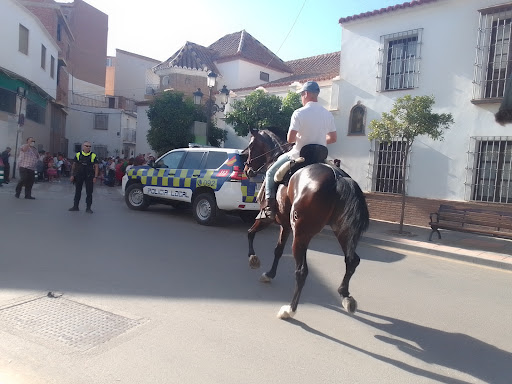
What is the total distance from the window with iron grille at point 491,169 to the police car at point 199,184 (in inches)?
233

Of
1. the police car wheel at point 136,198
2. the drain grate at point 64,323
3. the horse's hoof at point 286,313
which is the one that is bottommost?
the drain grate at point 64,323

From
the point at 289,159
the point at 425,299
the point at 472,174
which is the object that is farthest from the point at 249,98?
the point at 425,299

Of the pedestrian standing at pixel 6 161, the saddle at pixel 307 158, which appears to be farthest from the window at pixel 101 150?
the saddle at pixel 307 158

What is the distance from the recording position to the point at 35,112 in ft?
73.6

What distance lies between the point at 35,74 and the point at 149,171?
14522 millimetres

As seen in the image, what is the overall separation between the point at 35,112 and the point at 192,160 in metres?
16.5

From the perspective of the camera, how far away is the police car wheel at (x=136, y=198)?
11289 millimetres

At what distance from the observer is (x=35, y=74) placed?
69.9 feet

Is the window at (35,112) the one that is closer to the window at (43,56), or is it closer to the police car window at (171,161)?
the window at (43,56)

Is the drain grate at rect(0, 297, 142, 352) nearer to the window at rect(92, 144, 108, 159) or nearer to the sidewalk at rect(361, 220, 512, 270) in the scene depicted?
the sidewalk at rect(361, 220, 512, 270)

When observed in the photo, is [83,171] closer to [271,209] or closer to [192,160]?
[192,160]

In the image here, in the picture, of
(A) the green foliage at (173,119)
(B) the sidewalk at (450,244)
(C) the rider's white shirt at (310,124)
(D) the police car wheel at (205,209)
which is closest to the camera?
(C) the rider's white shirt at (310,124)

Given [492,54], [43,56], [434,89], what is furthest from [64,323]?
[43,56]

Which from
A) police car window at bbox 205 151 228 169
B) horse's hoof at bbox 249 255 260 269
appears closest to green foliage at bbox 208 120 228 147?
police car window at bbox 205 151 228 169
